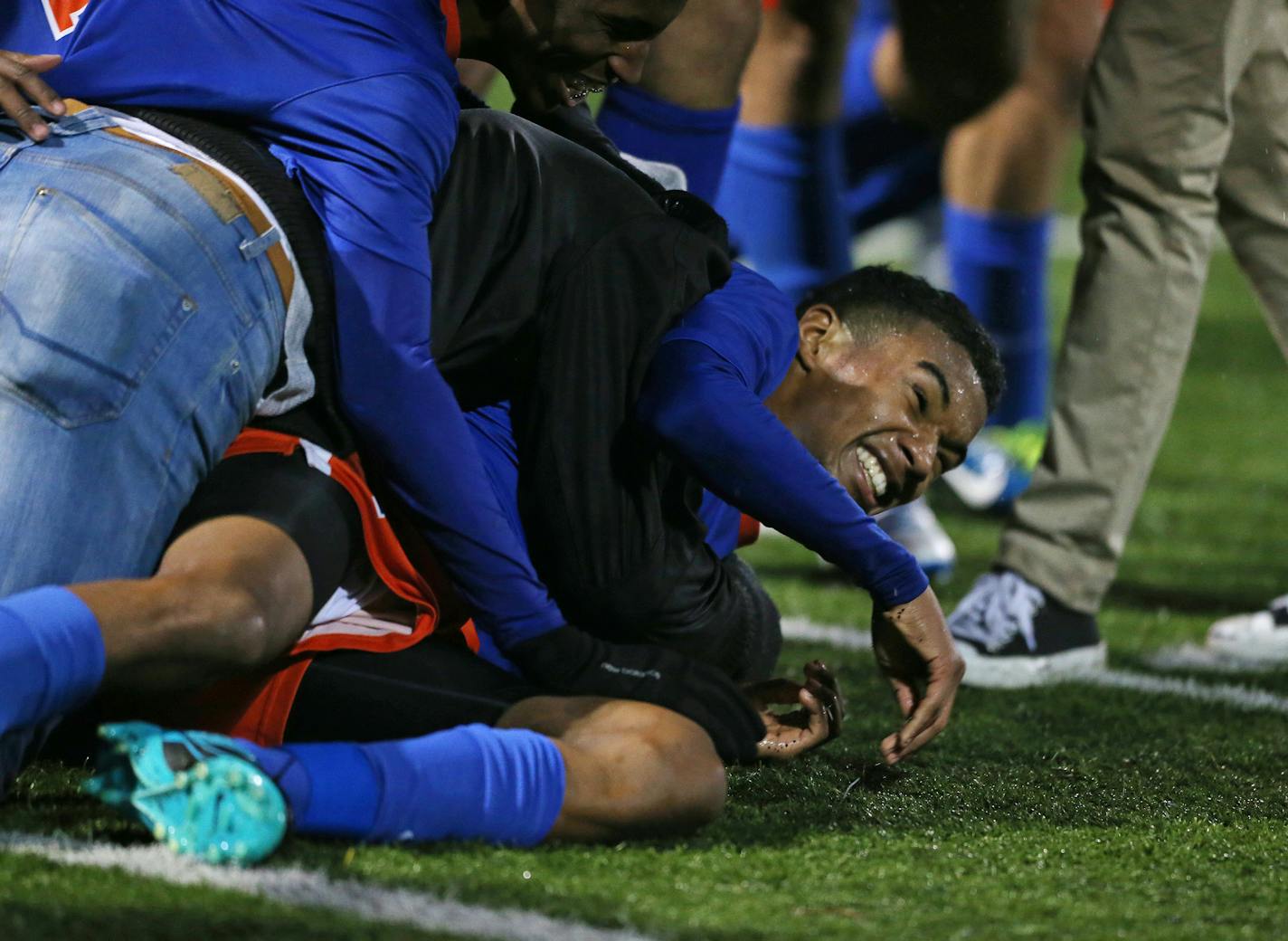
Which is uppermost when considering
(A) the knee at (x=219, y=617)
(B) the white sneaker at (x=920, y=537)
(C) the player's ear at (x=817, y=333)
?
(A) the knee at (x=219, y=617)

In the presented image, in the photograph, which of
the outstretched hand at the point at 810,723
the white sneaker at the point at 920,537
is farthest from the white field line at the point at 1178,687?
the outstretched hand at the point at 810,723

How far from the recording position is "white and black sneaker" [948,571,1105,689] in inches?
118

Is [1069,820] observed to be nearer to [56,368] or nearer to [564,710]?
[564,710]

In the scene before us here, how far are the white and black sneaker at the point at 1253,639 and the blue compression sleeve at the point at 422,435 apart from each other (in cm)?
168

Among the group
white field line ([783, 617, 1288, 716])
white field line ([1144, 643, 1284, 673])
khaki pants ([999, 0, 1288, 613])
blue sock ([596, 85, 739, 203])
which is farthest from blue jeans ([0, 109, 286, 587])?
white field line ([1144, 643, 1284, 673])

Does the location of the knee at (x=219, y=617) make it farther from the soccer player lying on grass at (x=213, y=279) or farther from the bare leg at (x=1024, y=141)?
the bare leg at (x=1024, y=141)

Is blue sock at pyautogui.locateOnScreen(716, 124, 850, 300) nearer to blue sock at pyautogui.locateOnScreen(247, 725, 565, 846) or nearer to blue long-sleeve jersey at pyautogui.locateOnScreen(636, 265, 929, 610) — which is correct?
blue long-sleeve jersey at pyautogui.locateOnScreen(636, 265, 929, 610)

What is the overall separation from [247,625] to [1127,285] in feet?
6.14

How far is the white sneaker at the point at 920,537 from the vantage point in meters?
3.81

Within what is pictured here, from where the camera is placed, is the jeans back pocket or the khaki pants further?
the khaki pants

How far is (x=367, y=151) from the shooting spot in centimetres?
194

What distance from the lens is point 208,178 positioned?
6.31 ft

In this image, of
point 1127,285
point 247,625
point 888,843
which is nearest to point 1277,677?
point 1127,285

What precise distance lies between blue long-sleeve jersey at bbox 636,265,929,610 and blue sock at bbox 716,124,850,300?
1977 millimetres
